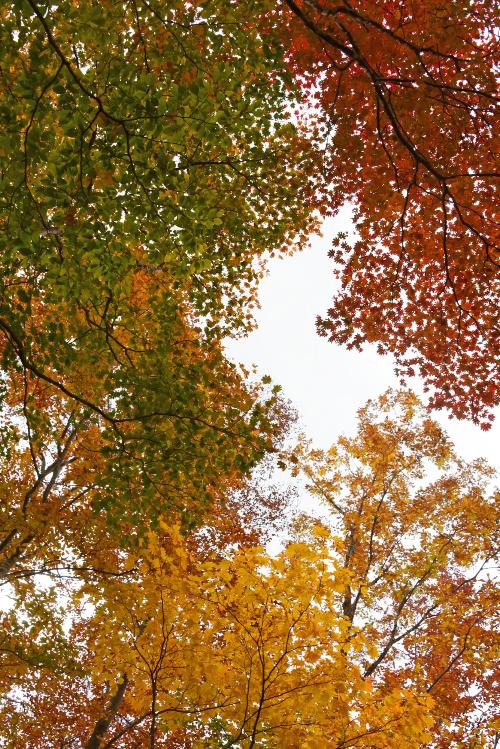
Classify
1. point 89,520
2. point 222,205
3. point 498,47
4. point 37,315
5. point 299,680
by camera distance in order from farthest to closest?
point 37,315 < point 89,520 < point 222,205 < point 498,47 < point 299,680

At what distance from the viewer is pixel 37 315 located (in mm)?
8445

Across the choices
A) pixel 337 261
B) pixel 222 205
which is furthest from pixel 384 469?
pixel 222 205

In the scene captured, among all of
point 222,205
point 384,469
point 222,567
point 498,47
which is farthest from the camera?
point 384,469

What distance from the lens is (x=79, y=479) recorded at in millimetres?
7746

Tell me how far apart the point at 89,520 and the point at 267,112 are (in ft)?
18.9

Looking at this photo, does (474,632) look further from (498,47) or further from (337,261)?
(498,47)

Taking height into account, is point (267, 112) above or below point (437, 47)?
below

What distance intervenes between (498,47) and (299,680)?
21.7ft

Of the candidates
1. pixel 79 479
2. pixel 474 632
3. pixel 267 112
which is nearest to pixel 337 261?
pixel 267 112

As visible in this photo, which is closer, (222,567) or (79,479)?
(222,567)

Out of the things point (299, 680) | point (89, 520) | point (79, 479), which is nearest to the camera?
point (299, 680)

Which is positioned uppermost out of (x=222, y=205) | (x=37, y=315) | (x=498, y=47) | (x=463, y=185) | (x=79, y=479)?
(x=498, y=47)

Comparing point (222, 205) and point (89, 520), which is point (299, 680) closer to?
point (89, 520)

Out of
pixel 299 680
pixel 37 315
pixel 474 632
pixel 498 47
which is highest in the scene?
pixel 498 47
